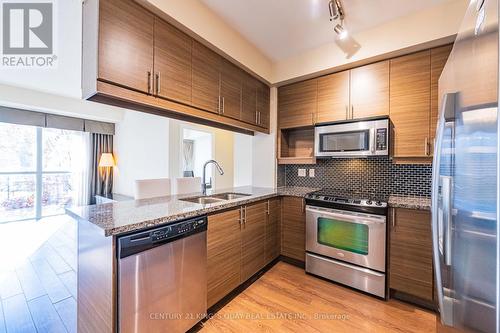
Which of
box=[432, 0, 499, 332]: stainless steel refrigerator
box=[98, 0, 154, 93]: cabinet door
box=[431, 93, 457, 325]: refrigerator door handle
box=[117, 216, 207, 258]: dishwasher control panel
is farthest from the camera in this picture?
box=[98, 0, 154, 93]: cabinet door

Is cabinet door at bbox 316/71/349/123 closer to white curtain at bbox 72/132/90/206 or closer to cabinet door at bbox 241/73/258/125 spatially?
cabinet door at bbox 241/73/258/125

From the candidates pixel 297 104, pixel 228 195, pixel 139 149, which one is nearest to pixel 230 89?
pixel 297 104

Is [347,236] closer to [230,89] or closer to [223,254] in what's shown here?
[223,254]

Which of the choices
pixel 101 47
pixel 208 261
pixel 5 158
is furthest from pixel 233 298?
pixel 5 158

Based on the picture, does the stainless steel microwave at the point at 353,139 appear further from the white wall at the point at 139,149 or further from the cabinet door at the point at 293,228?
the white wall at the point at 139,149

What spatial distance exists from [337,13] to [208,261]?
90.8 inches

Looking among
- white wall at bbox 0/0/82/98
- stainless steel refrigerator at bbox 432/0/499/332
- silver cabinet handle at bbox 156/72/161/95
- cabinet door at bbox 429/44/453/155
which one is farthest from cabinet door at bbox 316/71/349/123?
white wall at bbox 0/0/82/98

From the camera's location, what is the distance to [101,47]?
133cm

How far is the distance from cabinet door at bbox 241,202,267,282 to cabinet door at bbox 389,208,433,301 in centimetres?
122

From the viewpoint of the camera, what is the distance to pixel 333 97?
99.0 inches

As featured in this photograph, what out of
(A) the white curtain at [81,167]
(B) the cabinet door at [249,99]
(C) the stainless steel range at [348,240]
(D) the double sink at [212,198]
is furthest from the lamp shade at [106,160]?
(C) the stainless steel range at [348,240]

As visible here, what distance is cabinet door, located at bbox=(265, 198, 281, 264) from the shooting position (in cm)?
240

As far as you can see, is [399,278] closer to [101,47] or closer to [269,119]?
[269,119]

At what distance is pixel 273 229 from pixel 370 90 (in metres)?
1.90
